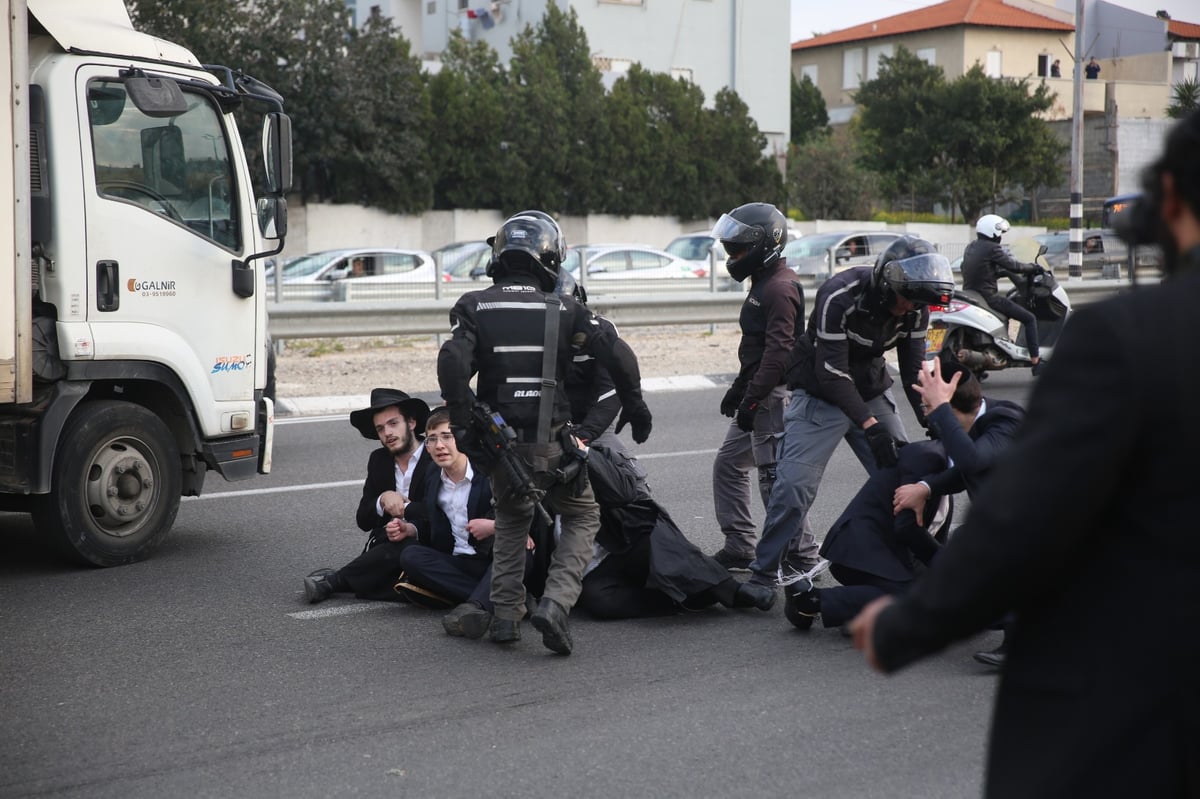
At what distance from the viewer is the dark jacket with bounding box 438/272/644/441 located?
17.2ft

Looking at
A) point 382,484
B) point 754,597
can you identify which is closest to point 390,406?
point 382,484

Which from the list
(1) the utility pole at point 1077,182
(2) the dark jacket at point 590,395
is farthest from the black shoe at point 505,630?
(1) the utility pole at point 1077,182

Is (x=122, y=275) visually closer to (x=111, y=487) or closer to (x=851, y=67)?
(x=111, y=487)

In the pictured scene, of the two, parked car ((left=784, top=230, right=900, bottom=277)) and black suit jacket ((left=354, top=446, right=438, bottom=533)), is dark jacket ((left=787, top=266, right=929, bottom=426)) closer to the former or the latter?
black suit jacket ((left=354, top=446, right=438, bottom=533))

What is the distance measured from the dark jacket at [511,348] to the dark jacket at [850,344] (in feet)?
3.29

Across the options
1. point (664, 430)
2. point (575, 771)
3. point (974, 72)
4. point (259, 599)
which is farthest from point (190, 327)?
point (974, 72)

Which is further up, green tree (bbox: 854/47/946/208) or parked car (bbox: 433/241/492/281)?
green tree (bbox: 854/47/946/208)

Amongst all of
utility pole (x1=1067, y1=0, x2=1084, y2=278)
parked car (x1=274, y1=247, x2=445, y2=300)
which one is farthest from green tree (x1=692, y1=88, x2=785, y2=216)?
parked car (x1=274, y1=247, x2=445, y2=300)

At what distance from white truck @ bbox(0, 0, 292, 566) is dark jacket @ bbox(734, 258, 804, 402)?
8.40 feet

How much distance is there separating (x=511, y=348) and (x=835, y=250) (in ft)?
62.8

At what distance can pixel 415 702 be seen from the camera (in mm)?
4828

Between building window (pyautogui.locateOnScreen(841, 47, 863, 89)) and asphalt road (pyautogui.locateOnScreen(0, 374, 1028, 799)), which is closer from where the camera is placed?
asphalt road (pyautogui.locateOnScreen(0, 374, 1028, 799))

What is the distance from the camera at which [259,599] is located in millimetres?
6332

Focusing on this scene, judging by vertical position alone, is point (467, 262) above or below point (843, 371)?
above
